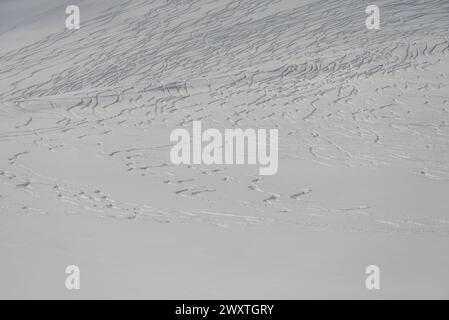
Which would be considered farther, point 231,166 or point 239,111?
point 239,111

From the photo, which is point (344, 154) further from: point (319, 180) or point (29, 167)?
point (29, 167)

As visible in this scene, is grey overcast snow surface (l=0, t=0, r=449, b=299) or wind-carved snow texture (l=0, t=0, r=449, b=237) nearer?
grey overcast snow surface (l=0, t=0, r=449, b=299)

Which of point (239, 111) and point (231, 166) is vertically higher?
point (239, 111)

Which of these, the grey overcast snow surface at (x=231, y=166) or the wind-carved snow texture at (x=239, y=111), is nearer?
the grey overcast snow surface at (x=231, y=166)


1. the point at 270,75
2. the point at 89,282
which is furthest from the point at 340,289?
the point at 270,75
